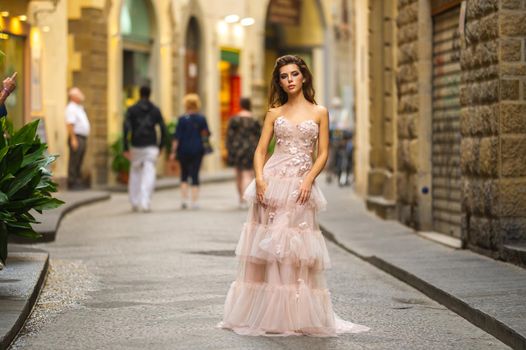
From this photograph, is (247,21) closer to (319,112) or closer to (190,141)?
(190,141)

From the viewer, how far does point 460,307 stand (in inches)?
376

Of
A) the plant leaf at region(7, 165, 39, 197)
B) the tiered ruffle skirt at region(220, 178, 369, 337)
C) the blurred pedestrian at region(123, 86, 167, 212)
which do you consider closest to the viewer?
the tiered ruffle skirt at region(220, 178, 369, 337)

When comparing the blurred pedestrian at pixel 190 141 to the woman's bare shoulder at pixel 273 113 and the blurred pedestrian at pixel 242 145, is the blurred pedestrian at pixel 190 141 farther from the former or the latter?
the woman's bare shoulder at pixel 273 113

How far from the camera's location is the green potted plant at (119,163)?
2741 cm

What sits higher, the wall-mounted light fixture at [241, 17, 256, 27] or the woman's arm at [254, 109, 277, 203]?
the wall-mounted light fixture at [241, 17, 256, 27]

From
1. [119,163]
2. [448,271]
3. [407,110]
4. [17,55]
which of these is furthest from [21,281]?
[119,163]

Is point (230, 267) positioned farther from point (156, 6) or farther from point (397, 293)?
point (156, 6)

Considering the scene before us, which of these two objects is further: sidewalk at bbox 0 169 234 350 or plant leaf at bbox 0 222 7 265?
plant leaf at bbox 0 222 7 265

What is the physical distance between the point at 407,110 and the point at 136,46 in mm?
15158

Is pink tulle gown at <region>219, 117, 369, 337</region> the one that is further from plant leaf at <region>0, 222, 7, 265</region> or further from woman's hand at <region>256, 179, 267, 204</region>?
plant leaf at <region>0, 222, 7, 265</region>

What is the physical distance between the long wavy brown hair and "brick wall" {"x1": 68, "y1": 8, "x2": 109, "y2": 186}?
724 inches

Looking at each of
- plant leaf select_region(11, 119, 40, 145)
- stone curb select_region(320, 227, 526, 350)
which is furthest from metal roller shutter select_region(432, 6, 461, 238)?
plant leaf select_region(11, 119, 40, 145)

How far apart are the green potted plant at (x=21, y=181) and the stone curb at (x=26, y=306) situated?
1.23ft

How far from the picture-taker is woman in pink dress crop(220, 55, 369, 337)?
8594mm
